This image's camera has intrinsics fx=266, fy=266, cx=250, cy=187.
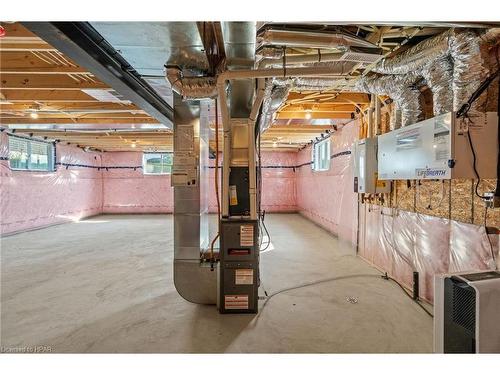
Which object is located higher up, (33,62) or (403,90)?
(33,62)

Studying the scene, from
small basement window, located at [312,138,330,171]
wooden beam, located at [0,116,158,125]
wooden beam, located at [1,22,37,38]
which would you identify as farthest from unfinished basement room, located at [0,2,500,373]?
small basement window, located at [312,138,330,171]

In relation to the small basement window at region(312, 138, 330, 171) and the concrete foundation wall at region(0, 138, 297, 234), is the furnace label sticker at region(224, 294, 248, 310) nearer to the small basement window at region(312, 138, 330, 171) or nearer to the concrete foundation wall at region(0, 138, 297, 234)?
the small basement window at region(312, 138, 330, 171)

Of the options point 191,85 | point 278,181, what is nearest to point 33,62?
point 191,85

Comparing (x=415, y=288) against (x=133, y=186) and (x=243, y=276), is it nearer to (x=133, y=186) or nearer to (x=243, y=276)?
(x=243, y=276)

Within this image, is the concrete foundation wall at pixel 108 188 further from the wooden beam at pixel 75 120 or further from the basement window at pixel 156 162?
the wooden beam at pixel 75 120

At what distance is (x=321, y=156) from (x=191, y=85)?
4.80 meters

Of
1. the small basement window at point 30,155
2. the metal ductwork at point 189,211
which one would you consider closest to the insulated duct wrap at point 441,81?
the metal ductwork at point 189,211

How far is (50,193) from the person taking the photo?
6559 millimetres

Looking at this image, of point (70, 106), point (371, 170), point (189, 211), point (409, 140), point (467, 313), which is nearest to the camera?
point (467, 313)

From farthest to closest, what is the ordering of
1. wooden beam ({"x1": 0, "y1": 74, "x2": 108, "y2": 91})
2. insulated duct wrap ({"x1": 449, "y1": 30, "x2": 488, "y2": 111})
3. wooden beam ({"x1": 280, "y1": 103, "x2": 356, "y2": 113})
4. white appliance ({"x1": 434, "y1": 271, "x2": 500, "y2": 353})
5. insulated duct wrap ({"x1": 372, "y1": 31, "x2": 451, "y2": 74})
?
wooden beam ({"x1": 280, "y1": 103, "x2": 356, "y2": 113}), wooden beam ({"x1": 0, "y1": 74, "x2": 108, "y2": 91}), insulated duct wrap ({"x1": 372, "y1": 31, "x2": 451, "y2": 74}), insulated duct wrap ({"x1": 449, "y1": 30, "x2": 488, "y2": 111}), white appliance ({"x1": 434, "y1": 271, "x2": 500, "y2": 353})

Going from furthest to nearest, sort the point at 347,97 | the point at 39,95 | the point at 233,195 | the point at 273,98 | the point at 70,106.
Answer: the point at 70,106 → the point at 347,97 → the point at 39,95 → the point at 273,98 → the point at 233,195

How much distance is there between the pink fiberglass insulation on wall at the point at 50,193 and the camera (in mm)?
5409

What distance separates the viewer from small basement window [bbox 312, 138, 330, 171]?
5780mm

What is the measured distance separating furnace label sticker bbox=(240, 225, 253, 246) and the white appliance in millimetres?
1273
